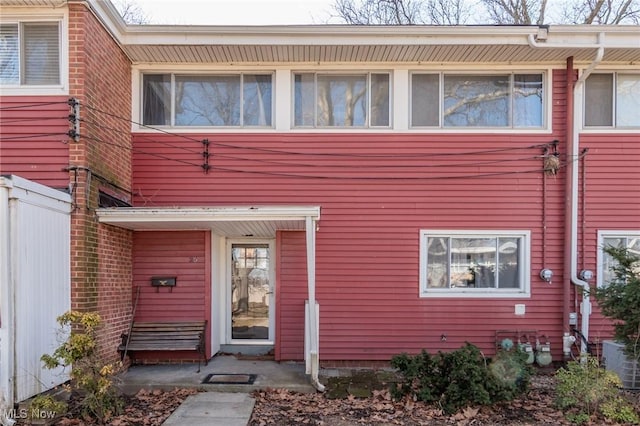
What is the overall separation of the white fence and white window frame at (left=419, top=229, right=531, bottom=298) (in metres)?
5.07

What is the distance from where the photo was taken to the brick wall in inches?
223

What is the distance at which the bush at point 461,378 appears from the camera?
500cm

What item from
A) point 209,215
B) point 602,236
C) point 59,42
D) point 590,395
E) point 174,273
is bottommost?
point 590,395

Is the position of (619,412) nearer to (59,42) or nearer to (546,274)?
(546,274)

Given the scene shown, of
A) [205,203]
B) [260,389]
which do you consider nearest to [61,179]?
[205,203]

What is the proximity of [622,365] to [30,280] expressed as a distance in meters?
7.59

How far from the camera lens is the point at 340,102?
739 centimetres

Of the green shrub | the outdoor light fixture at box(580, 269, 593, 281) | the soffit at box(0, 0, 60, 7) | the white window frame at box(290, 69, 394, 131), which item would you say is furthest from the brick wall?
the outdoor light fixture at box(580, 269, 593, 281)

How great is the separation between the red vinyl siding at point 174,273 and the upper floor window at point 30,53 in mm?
2640

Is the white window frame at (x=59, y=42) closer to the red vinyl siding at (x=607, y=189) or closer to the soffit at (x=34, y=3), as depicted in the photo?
the soffit at (x=34, y=3)

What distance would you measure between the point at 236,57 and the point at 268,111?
3.18 feet

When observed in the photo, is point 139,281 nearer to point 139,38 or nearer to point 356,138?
point 139,38

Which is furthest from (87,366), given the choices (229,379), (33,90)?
(33,90)

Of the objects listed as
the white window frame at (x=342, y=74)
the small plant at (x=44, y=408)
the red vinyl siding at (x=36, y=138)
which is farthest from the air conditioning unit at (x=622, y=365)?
the red vinyl siding at (x=36, y=138)
